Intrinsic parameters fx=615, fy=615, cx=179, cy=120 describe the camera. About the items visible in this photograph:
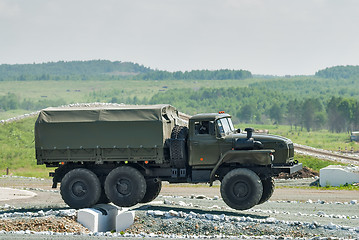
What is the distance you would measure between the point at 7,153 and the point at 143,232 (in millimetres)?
39662

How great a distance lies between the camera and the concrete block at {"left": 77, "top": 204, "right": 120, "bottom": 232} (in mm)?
19641

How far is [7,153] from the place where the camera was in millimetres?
55844

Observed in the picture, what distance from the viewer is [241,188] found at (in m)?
21.3

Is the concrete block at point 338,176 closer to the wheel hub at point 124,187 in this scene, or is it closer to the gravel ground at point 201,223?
the gravel ground at point 201,223

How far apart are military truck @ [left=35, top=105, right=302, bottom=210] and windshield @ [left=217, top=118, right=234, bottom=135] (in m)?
0.05

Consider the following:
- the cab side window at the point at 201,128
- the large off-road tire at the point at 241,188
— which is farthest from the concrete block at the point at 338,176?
the cab side window at the point at 201,128

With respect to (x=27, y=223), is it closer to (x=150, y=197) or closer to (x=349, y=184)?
(x=150, y=197)

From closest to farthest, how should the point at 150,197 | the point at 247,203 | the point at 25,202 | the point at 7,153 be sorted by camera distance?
the point at 247,203, the point at 150,197, the point at 25,202, the point at 7,153

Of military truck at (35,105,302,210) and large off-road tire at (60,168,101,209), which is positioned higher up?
military truck at (35,105,302,210)

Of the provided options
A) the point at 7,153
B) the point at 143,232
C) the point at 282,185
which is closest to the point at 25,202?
the point at 143,232

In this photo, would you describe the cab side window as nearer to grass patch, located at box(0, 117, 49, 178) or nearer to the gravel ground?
the gravel ground

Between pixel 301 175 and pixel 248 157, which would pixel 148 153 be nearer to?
pixel 248 157

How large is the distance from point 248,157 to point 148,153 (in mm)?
3550

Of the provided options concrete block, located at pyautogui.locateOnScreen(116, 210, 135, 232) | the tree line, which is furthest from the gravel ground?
the tree line
